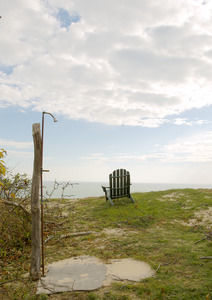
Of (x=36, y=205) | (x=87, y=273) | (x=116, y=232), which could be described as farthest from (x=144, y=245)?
(x=36, y=205)

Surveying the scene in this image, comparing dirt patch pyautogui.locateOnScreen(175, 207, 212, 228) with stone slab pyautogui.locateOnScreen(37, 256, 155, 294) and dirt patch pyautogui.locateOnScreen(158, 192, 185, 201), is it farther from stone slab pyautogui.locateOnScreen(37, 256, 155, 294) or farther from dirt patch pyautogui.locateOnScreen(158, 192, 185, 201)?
stone slab pyautogui.locateOnScreen(37, 256, 155, 294)

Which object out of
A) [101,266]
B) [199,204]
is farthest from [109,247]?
[199,204]

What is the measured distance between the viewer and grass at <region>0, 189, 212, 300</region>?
3555 mm

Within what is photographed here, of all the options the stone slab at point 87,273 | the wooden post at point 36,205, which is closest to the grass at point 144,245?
the stone slab at point 87,273

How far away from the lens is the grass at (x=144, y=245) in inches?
140

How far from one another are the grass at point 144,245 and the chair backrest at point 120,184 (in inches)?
15.0

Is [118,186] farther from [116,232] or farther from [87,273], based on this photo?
[87,273]

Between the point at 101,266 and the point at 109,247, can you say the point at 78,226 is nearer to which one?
the point at 109,247

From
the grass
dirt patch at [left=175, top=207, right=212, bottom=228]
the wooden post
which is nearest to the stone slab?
the grass

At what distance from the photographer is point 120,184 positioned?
10.4 metres

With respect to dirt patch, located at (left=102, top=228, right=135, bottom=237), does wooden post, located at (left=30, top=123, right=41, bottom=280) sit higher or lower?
higher

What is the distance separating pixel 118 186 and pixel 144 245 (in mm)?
4906

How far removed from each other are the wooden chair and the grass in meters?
0.35

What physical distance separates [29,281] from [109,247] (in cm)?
208
